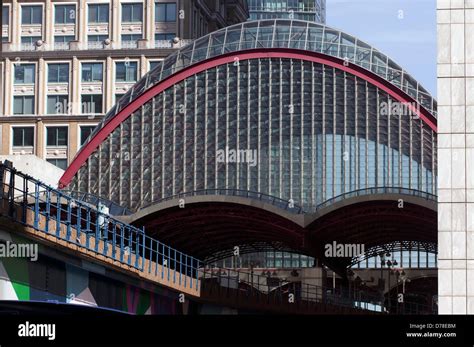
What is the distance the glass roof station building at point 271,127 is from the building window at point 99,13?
2668cm

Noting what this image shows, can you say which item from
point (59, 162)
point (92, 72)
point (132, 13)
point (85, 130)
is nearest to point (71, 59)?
point (92, 72)

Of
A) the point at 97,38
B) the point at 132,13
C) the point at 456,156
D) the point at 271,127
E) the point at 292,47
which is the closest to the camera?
the point at 456,156

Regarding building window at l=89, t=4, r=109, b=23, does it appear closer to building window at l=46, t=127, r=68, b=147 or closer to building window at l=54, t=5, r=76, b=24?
building window at l=54, t=5, r=76, b=24

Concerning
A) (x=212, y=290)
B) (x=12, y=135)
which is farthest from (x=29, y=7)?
(x=212, y=290)

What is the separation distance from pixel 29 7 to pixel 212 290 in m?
80.8

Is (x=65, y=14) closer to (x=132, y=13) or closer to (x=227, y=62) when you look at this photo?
(x=132, y=13)

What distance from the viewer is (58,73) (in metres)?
141

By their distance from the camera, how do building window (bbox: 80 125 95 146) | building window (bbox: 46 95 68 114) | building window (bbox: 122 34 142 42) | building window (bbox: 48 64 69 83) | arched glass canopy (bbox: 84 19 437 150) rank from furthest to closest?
building window (bbox: 122 34 142 42) < building window (bbox: 48 64 69 83) < building window (bbox: 46 95 68 114) < building window (bbox: 80 125 95 146) < arched glass canopy (bbox: 84 19 437 150)

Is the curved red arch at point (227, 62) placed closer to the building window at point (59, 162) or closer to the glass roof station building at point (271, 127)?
the glass roof station building at point (271, 127)

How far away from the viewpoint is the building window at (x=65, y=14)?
470 ft

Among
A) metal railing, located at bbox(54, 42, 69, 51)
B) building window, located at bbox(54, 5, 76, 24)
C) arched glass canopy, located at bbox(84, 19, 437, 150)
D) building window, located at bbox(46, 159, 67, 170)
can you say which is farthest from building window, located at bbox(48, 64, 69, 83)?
arched glass canopy, located at bbox(84, 19, 437, 150)

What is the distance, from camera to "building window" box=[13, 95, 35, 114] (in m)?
138

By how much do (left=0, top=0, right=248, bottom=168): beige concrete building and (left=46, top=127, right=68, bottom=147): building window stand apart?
102mm

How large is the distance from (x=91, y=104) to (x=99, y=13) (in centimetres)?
1090
